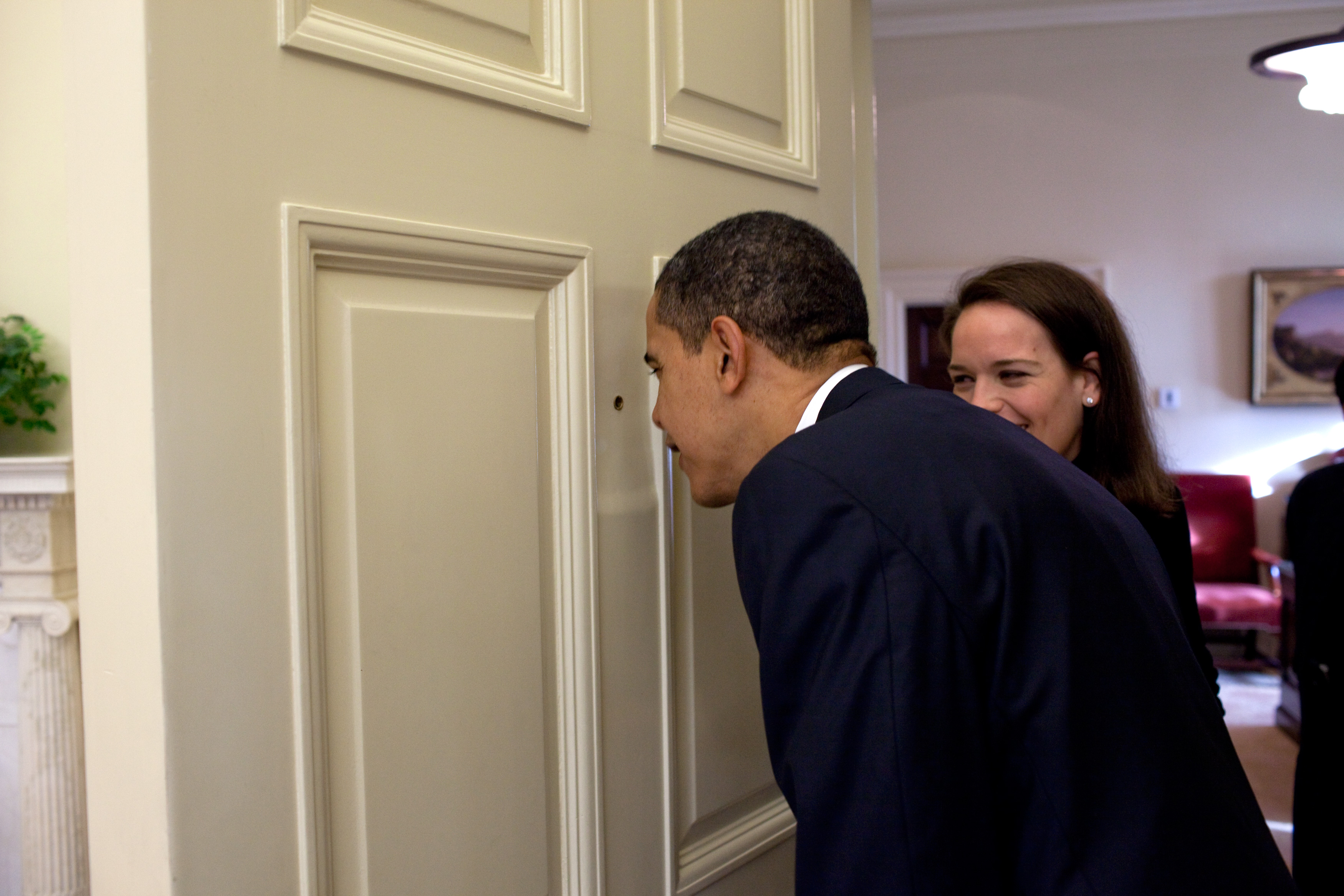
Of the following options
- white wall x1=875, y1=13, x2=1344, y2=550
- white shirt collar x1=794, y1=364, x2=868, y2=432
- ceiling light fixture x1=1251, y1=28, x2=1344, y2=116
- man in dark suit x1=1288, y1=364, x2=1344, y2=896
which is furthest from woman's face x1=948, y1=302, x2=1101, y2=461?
white wall x1=875, y1=13, x2=1344, y2=550

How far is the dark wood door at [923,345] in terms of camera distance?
234 inches

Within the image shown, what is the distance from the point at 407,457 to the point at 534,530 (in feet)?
0.52

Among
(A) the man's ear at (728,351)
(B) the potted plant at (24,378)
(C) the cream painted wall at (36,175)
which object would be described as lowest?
(A) the man's ear at (728,351)

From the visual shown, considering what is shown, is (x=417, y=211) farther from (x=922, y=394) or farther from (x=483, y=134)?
(x=922, y=394)

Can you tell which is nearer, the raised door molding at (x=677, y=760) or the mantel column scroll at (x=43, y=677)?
the raised door molding at (x=677, y=760)

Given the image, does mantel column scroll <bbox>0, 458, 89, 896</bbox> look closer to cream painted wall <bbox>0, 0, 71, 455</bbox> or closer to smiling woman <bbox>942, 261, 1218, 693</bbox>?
cream painted wall <bbox>0, 0, 71, 455</bbox>

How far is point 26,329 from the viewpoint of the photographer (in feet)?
8.50

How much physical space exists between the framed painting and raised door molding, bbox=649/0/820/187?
5.45 m

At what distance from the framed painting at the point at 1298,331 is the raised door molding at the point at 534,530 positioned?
587cm

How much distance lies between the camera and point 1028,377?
1.60 meters

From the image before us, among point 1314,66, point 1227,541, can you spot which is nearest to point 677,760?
point 1314,66

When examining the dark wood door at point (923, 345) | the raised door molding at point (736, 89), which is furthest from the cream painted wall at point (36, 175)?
the dark wood door at point (923, 345)

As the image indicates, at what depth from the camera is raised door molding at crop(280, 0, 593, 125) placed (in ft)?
2.43

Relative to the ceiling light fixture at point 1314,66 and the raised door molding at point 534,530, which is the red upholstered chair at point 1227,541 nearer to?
the ceiling light fixture at point 1314,66
